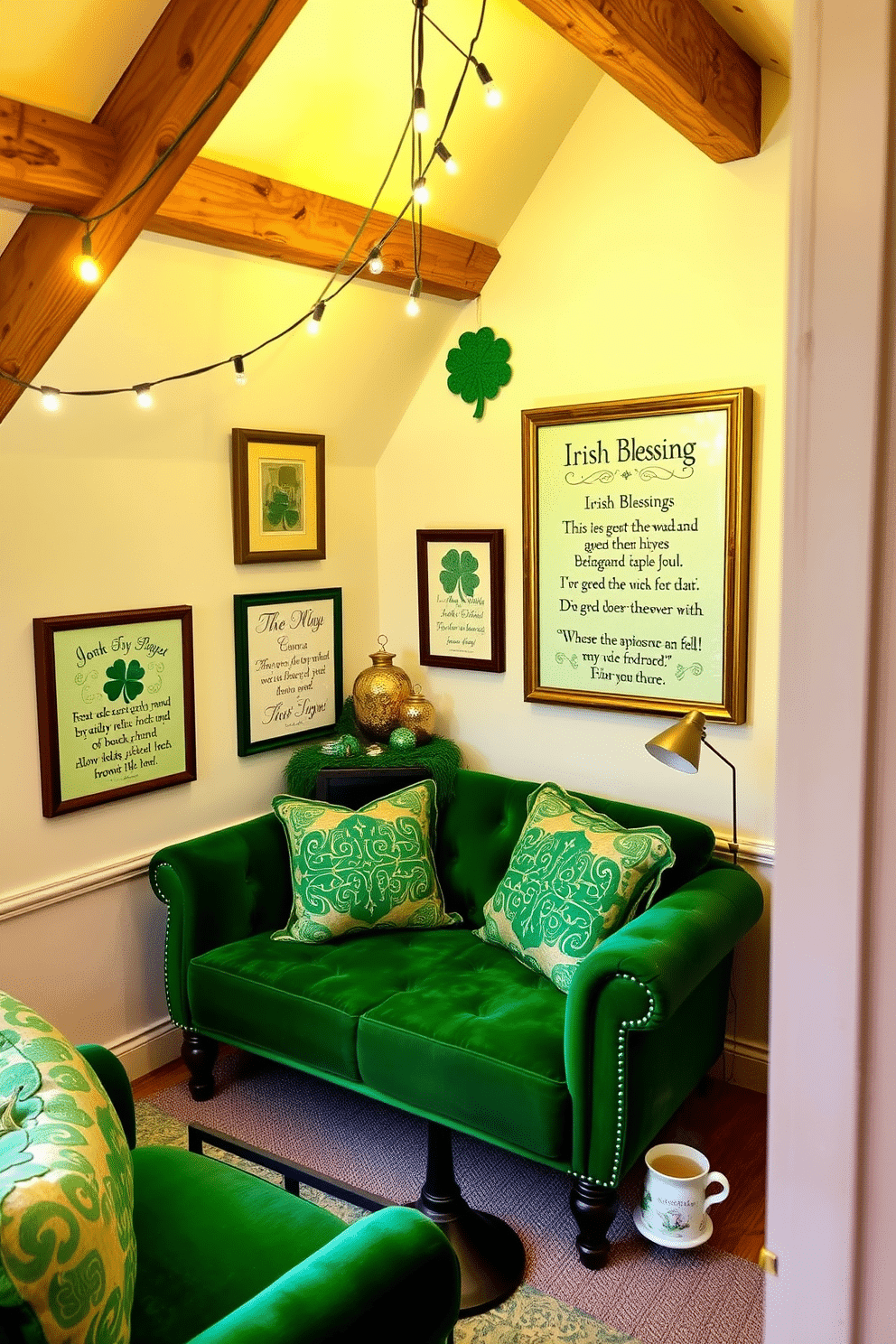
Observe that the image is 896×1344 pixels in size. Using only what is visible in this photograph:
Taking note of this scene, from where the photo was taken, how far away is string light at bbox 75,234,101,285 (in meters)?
2.14

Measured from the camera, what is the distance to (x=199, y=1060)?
309 cm

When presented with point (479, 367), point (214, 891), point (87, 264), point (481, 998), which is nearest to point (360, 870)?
point (214, 891)

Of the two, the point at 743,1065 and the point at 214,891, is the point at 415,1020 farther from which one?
the point at 743,1065

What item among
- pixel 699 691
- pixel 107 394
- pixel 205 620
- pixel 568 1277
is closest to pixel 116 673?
pixel 205 620

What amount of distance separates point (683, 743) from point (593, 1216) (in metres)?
1.11

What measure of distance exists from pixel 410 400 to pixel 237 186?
49.5 inches

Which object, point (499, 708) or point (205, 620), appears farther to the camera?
point (499, 708)

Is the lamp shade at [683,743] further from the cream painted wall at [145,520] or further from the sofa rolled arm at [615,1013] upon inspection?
the cream painted wall at [145,520]

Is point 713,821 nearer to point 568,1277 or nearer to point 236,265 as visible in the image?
point 568,1277

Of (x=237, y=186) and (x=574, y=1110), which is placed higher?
(x=237, y=186)

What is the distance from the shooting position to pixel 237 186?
8.32ft

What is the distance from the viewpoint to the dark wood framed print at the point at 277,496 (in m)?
3.34

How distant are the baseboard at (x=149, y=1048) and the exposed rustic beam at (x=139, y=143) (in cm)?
190

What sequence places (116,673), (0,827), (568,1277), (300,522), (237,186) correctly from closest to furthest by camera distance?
(568,1277) < (237,186) < (0,827) < (116,673) < (300,522)
